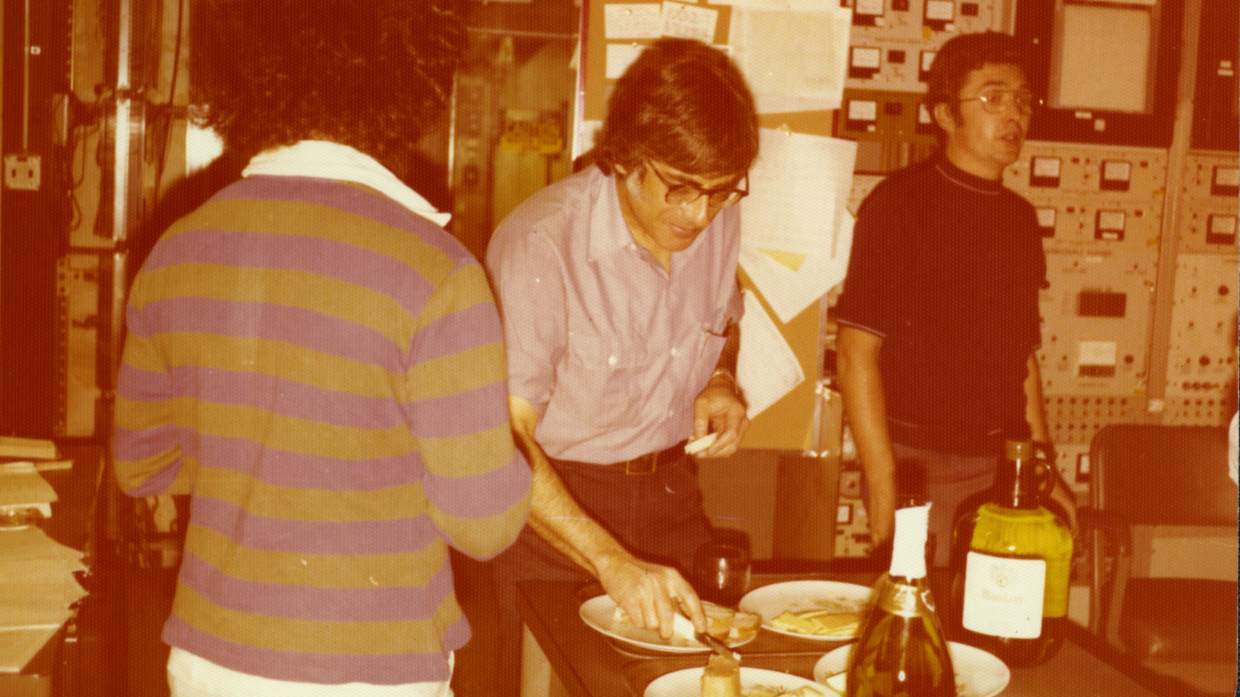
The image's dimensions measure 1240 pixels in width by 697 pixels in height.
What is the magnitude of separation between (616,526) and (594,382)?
27 cm

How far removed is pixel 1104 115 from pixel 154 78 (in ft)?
11.3

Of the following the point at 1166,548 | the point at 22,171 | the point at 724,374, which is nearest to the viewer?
the point at 724,374

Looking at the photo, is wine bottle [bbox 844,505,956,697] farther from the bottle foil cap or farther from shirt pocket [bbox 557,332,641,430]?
shirt pocket [bbox 557,332,641,430]

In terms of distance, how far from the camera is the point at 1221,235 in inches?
141

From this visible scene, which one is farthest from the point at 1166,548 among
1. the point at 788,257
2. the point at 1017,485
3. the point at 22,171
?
the point at 22,171

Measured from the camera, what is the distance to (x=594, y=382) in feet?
6.79

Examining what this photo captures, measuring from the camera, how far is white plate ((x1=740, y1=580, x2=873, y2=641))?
1.61m

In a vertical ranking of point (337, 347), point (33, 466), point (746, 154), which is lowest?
point (33, 466)

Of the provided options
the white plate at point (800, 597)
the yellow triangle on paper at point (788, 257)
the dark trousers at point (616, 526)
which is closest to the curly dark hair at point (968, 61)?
the yellow triangle on paper at point (788, 257)

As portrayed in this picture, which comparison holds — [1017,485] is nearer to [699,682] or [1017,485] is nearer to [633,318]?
[699,682]

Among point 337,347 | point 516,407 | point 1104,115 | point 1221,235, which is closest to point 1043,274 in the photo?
point 1104,115

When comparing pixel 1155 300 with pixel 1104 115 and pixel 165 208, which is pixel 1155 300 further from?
pixel 165 208

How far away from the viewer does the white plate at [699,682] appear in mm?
1279

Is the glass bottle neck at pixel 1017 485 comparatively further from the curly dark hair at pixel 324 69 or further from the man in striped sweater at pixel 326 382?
the curly dark hair at pixel 324 69
